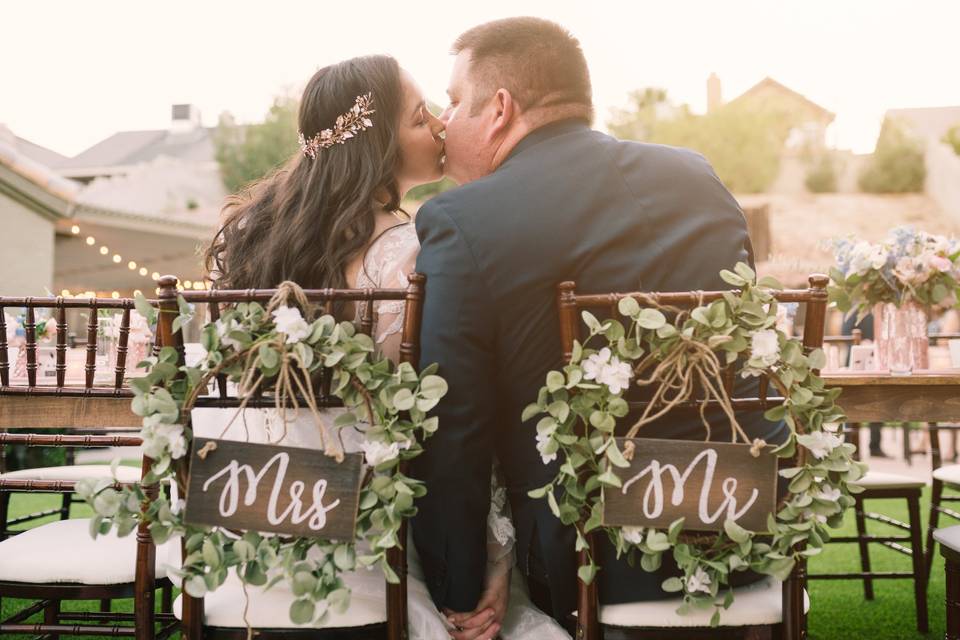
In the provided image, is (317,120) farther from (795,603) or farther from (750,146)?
(750,146)

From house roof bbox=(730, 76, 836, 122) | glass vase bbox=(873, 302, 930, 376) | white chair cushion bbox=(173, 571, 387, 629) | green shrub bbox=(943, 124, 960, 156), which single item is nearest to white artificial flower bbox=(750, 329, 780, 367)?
white chair cushion bbox=(173, 571, 387, 629)

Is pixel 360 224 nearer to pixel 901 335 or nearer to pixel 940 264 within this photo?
pixel 901 335

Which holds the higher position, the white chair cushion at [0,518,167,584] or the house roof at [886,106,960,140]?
the house roof at [886,106,960,140]

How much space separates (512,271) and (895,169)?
24.1m

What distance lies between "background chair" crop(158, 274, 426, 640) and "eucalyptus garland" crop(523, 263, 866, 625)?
292 millimetres

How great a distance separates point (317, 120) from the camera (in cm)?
218

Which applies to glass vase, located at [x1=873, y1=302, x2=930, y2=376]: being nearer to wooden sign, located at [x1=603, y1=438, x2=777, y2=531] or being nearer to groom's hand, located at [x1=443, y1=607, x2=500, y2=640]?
wooden sign, located at [x1=603, y1=438, x2=777, y2=531]

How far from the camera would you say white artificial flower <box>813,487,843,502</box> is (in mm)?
1452

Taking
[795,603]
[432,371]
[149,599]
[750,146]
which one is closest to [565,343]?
[432,371]

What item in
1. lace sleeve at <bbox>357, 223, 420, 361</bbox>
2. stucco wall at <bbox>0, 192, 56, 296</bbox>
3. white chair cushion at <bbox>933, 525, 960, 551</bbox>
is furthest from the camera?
stucco wall at <bbox>0, 192, 56, 296</bbox>

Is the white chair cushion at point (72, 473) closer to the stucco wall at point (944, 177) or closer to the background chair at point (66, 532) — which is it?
the background chair at point (66, 532)

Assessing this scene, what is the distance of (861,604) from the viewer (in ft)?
11.9

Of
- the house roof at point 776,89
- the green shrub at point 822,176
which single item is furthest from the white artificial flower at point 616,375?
the house roof at point 776,89

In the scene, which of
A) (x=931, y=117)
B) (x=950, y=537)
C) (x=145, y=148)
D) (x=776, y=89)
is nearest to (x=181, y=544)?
(x=950, y=537)
